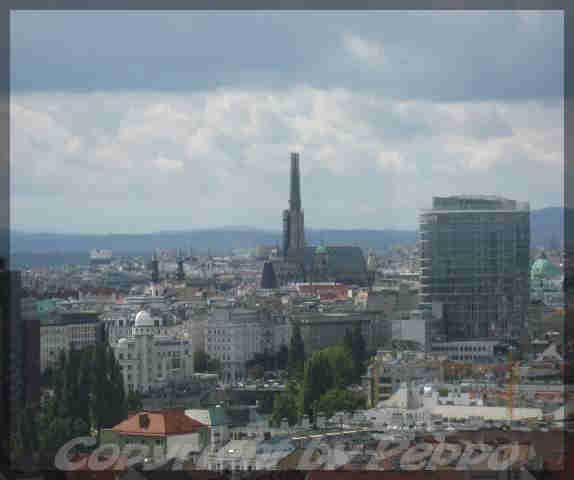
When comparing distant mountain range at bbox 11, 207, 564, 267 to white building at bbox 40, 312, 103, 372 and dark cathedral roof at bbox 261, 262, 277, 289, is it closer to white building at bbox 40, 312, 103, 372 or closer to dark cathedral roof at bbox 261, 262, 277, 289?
dark cathedral roof at bbox 261, 262, 277, 289

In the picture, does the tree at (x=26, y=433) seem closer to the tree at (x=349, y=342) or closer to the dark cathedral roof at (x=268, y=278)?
the tree at (x=349, y=342)

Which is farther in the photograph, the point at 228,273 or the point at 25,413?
the point at 228,273

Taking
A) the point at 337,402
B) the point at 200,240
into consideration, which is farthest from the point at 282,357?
the point at 200,240

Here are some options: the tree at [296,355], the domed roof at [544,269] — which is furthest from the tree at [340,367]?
the domed roof at [544,269]

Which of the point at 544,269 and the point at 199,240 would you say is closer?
the point at 544,269

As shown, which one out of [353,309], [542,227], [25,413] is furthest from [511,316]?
[25,413]

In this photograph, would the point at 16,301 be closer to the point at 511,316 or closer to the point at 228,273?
the point at 511,316

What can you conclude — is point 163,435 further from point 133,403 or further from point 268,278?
point 268,278

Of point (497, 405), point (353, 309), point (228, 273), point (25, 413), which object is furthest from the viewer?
point (228, 273)
